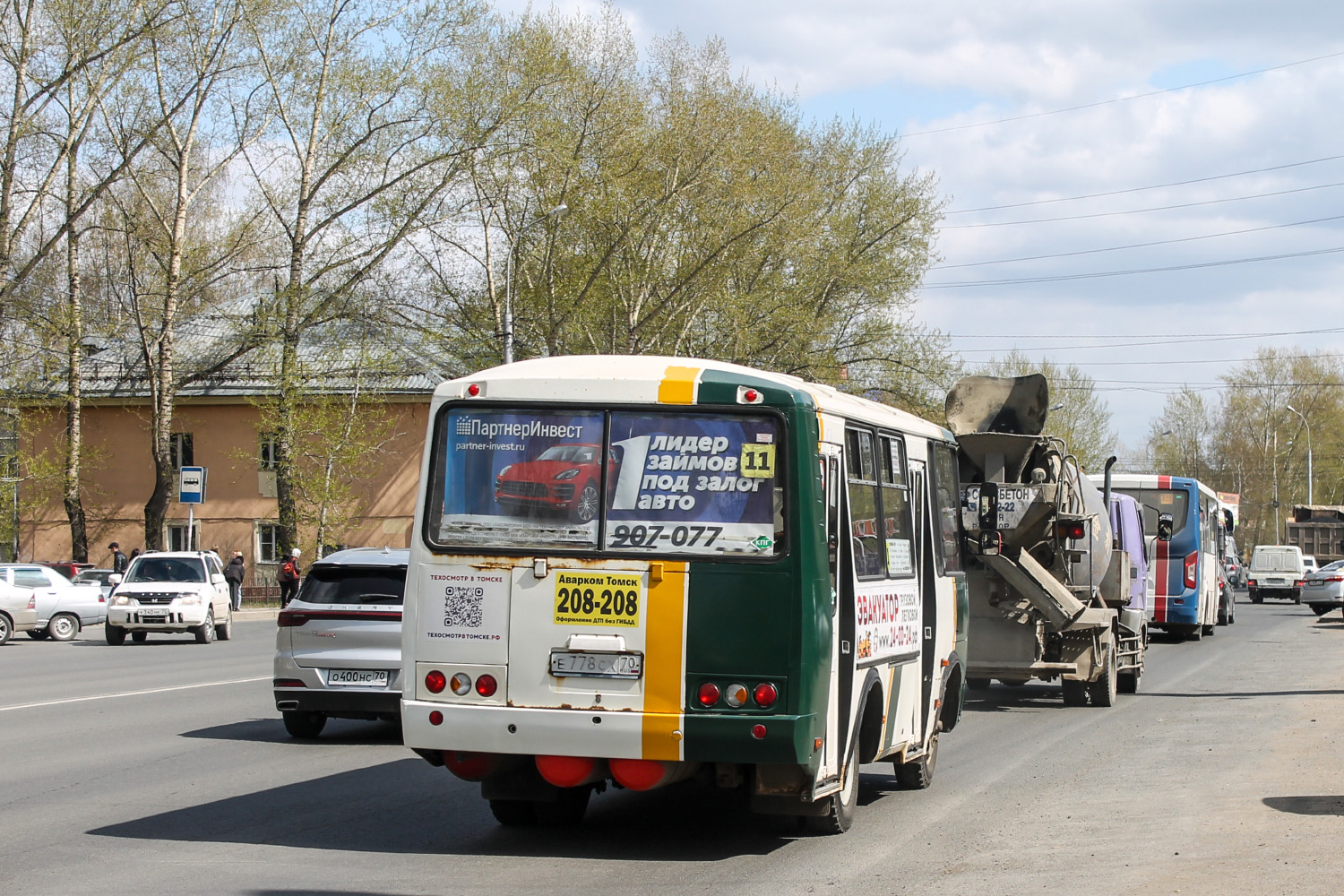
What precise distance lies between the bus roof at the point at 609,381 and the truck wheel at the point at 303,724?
6259 mm

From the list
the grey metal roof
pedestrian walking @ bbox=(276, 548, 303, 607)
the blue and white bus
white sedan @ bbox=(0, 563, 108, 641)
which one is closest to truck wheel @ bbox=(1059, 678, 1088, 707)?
the blue and white bus

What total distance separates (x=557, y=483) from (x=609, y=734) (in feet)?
4.43

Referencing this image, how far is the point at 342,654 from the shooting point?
13.5 metres

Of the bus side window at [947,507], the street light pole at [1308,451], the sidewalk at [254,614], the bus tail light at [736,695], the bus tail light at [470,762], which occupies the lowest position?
the sidewalk at [254,614]

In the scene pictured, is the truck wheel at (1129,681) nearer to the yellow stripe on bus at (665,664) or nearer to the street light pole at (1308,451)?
the yellow stripe on bus at (665,664)

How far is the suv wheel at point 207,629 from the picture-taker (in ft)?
99.2


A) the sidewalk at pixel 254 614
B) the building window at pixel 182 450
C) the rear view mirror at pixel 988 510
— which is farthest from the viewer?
the building window at pixel 182 450

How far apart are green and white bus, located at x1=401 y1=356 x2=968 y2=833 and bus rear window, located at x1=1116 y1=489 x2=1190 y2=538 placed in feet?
76.2

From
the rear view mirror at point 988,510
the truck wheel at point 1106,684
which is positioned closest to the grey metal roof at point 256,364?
A: the truck wheel at point 1106,684

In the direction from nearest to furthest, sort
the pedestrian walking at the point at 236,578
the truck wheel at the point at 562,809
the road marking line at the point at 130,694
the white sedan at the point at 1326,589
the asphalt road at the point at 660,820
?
the asphalt road at the point at 660,820, the truck wheel at the point at 562,809, the road marking line at the point at 130,694, the white sedan at the point at 1326,589, the pedestrian walking at the point at 236,578

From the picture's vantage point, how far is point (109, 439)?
189 ft

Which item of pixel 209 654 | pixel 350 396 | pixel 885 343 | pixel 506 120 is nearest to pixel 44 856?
pixel 209 654

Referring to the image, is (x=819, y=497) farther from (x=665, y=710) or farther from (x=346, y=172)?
(x=346, y=172)

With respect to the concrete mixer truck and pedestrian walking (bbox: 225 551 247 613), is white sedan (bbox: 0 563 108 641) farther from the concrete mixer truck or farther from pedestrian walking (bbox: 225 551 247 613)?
the concrete mixer truck
